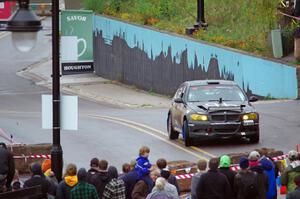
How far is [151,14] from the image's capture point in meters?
52.0

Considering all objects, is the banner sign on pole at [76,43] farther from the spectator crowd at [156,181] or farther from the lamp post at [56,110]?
the spectator crowd at [156,181]

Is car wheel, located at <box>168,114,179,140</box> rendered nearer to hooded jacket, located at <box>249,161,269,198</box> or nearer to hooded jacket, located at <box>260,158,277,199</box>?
hooded jacket, located at <box>260,158,277,199</box>

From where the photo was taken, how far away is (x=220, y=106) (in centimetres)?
2494

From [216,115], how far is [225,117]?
24 centimetres

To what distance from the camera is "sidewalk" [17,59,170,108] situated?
147 ft

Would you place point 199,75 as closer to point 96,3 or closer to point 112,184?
point 96,3

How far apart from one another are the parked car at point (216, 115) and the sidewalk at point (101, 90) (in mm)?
15442

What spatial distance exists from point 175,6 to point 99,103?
32.5 feet

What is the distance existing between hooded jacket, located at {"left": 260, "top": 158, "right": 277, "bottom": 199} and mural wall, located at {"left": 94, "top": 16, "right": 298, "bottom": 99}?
2145 cm

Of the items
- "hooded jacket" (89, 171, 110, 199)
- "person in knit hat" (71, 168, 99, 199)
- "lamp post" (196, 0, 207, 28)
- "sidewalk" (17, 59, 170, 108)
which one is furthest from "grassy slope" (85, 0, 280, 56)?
"person in knit hat" (71, 168, 99, 199)

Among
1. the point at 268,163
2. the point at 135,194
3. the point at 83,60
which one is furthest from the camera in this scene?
the point at 83,60

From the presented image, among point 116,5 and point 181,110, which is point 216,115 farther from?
point 116,5

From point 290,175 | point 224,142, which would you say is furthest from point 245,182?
point 224,142

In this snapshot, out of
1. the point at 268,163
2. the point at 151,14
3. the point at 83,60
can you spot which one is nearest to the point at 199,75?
the point at 151,14
